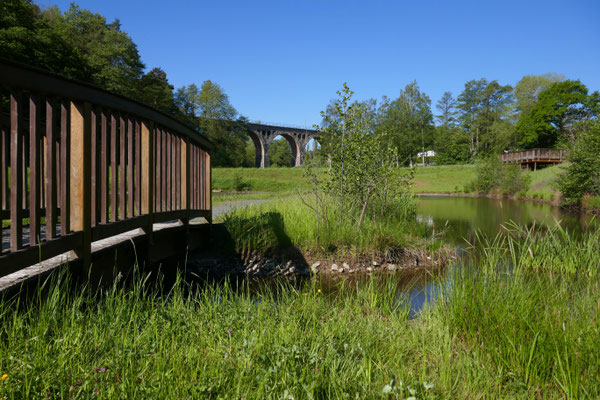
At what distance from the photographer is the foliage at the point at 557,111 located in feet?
137

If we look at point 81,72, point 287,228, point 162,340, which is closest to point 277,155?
point 81,72

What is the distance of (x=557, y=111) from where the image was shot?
41469mm

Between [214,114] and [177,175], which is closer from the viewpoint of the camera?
[177,175]

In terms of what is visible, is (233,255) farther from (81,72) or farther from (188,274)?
(81,72)

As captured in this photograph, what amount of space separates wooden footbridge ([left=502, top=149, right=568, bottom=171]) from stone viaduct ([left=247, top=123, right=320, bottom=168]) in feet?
93.8

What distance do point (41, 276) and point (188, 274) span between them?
3540 millimetres

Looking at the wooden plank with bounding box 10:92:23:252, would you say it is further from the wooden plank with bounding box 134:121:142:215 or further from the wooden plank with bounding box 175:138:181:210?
the wooden plank with bounding box 175:138:181:210

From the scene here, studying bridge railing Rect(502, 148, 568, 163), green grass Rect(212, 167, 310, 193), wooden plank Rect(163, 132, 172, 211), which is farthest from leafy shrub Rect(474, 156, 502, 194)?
wooden plank Rect(163, 132, 172, 211)

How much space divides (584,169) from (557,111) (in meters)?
31.9

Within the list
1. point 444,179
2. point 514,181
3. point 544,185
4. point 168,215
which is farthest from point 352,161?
point 444,179

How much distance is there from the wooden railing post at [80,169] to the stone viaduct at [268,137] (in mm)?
53454

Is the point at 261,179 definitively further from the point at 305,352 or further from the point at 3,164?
the point at 305,352

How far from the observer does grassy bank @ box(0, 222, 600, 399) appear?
1835mm

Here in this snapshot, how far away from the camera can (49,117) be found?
2600 millimetres
